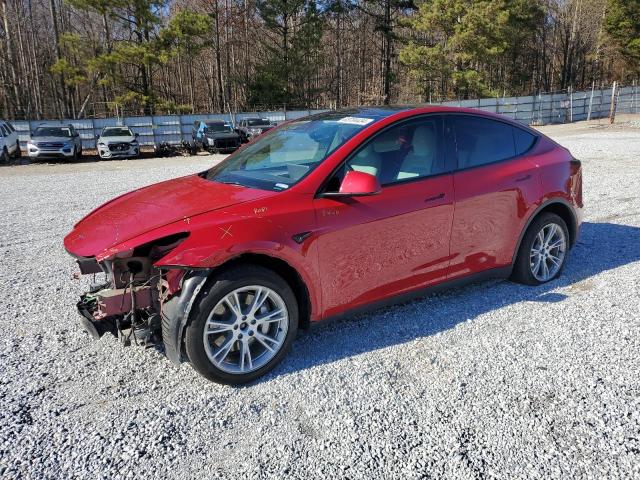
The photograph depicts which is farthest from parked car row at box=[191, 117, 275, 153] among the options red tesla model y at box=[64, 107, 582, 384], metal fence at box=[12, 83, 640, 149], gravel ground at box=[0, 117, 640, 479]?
red tesla model y at box=[64, 107, 582, 384]

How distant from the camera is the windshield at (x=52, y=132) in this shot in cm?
2161

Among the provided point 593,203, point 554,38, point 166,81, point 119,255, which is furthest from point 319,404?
point 554,38

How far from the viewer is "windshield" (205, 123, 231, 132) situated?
23.9 metres

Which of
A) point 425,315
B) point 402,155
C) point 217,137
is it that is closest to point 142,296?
point 402,155

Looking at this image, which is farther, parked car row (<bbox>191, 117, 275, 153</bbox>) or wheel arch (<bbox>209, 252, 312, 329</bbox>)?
parked car row (<bbox>191, 117, 275, 153</bbox>)

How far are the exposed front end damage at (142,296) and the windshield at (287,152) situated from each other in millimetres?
873

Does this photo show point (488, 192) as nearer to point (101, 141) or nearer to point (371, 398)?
point (371, 398)

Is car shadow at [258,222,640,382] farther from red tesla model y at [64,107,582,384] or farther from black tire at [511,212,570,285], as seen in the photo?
red tesla model y at [64,107,582,384]

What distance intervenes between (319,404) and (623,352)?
84.4 inches

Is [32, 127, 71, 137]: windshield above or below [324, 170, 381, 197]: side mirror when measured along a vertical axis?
above

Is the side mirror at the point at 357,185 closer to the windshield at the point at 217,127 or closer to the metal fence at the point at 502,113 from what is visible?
the windshield at the point at 217,127

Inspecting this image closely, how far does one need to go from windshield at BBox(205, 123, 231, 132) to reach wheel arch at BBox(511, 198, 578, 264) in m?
21.0

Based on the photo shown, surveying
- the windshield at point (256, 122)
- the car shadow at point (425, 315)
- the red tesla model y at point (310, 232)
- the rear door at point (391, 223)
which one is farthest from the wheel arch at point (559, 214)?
the windshield at point (256, 122)

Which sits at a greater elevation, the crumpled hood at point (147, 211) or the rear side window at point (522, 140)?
the rear side window at point (522, 140)
